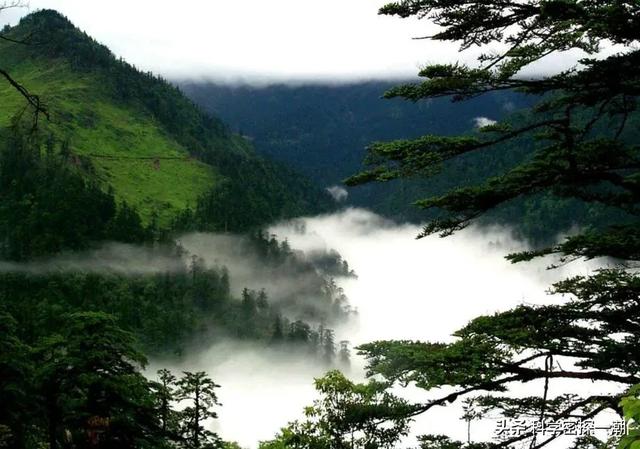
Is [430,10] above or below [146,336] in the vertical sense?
above

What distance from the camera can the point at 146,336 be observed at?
191 m

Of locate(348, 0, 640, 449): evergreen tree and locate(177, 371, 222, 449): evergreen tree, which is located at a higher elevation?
locate(348, 0, 640, 449): evergreen tree

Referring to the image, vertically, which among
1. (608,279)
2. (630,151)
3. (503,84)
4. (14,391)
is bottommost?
(14,391)

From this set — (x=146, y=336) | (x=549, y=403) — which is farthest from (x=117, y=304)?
(x=549, y=403)

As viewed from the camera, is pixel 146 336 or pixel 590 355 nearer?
pixel 590 355

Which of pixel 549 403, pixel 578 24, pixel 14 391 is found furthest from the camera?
pixel 14 391

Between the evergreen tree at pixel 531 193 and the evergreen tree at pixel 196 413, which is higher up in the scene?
the evergreen tree at pixel 531 193

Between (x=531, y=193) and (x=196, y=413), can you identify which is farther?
(x=196, y=413)

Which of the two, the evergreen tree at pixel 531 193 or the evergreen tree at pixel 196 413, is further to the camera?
the evergreen tree at pixel 196 413

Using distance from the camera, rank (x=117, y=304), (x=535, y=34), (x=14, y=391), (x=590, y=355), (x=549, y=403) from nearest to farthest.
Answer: (x=535, y=34) < (x=590, y=355) < (x=549, y=403) < (x=14, y=391) < (x=117, y=304)

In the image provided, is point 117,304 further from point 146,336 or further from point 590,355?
point 590,355

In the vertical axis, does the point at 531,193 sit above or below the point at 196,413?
above

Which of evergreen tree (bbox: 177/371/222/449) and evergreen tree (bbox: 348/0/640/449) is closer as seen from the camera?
evergreen tree (bbox: 348/0/640/449)

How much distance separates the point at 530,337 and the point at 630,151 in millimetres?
Result: 3968
